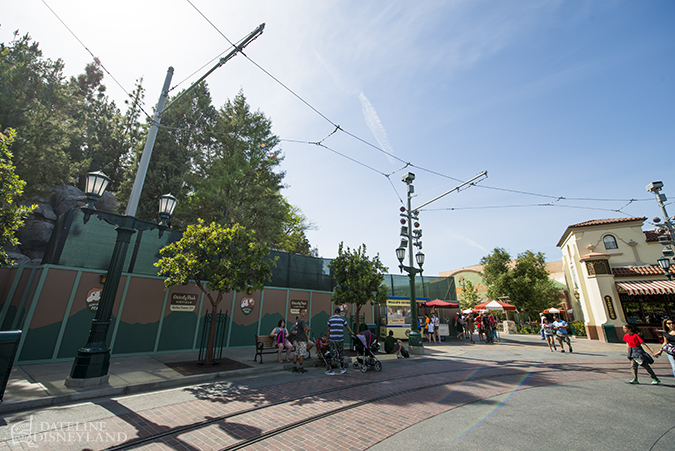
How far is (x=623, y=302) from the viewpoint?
19.6 m

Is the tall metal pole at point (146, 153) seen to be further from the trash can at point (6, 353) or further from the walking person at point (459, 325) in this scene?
the walking person at point (459, 325)

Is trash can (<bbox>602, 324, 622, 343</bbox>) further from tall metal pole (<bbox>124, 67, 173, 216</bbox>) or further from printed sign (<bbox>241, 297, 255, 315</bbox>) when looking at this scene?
tall metal pole (<bbox>124, 67, 173, 216</bbox>)

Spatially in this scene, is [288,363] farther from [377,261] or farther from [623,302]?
[623,302]

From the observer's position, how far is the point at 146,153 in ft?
25.8

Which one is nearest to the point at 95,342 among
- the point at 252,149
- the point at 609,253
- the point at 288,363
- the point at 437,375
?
the point at 288,363

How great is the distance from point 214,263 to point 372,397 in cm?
617

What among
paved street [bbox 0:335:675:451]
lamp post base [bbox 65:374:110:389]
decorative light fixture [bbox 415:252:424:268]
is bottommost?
paved street [bbox 0:335:675:451]

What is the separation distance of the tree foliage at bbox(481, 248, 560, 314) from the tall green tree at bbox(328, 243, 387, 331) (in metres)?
23.8

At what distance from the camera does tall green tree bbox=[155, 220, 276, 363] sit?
898 cm

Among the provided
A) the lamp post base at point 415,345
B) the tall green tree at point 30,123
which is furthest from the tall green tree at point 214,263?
the tall green tree at point 30,123

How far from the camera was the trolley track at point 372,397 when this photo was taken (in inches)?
165

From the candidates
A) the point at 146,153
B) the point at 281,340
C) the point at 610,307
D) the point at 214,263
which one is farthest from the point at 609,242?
the point at 146,153

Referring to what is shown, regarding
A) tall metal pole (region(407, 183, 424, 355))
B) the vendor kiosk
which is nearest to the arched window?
the vendor kiosk

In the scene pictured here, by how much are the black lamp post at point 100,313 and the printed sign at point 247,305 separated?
6.91 m
